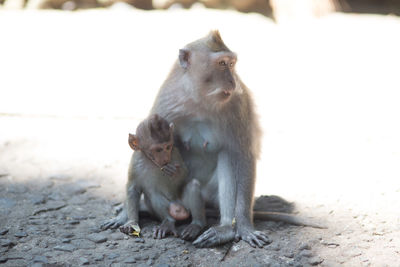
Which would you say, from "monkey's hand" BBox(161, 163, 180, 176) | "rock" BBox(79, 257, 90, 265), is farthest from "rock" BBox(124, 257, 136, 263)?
"monkey's hand" BBox(161, 163, 180, 176)

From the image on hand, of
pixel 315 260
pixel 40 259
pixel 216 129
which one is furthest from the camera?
pixel 216 129

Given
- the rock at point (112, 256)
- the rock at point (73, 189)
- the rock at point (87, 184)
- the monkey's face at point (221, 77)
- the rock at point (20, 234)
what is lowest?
the rock at point (20, 234)

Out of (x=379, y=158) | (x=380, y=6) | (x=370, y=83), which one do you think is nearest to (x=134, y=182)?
(x=379, y=158)

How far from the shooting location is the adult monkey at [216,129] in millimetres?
4184

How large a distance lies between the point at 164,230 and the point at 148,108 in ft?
12.6

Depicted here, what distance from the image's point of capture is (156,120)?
421cm

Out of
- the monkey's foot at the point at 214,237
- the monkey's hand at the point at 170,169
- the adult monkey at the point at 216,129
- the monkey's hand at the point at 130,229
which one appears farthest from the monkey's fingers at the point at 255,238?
the monkey's hand at the point at 130,229

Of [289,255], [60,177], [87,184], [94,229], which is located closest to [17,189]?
[60,177]

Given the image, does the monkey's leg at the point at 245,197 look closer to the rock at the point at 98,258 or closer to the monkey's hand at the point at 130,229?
the monkey's hand at the point at 130,229

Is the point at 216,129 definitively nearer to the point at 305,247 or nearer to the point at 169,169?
the point at 169,169

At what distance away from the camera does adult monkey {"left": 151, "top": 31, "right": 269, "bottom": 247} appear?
4.18 m

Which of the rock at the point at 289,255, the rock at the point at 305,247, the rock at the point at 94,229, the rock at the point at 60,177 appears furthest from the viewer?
the rock at the point at 60,177

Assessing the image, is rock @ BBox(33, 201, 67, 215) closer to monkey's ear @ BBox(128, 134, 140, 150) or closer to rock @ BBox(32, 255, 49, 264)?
rock @ BBox(32, 255, 49, 264)

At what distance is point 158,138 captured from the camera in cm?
419
